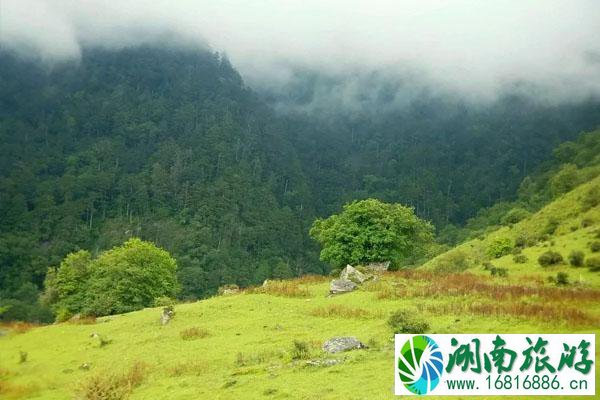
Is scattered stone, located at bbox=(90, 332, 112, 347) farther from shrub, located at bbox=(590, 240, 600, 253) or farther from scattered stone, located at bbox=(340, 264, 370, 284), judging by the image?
shrub, located at bbox=(590, 240, 600, 253)

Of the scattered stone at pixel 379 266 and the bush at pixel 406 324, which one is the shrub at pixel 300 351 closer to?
the bush at pixel 406 324

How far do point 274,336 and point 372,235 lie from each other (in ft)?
70.5

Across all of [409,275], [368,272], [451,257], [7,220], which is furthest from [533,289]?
[7,220]

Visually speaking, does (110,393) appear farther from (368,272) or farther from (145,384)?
(368,272)

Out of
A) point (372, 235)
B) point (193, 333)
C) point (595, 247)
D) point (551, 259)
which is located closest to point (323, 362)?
point (193, 333)

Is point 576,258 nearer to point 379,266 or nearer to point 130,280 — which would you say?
point 379,266

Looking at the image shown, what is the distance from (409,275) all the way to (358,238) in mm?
8016

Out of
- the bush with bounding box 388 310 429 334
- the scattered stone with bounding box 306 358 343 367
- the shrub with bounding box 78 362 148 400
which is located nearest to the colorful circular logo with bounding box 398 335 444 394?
the scattered stone with bounding box 306 358 343 367

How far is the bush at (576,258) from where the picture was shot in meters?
41.1

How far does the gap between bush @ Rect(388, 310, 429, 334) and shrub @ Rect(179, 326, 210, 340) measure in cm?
1100

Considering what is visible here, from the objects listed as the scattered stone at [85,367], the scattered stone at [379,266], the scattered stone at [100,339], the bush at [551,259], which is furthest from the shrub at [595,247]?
the scattered stone at [85,367]

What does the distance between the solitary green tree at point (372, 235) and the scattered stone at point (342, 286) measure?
9349mm

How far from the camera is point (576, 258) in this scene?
1626 inches

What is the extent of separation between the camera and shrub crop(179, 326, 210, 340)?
27594 mm
